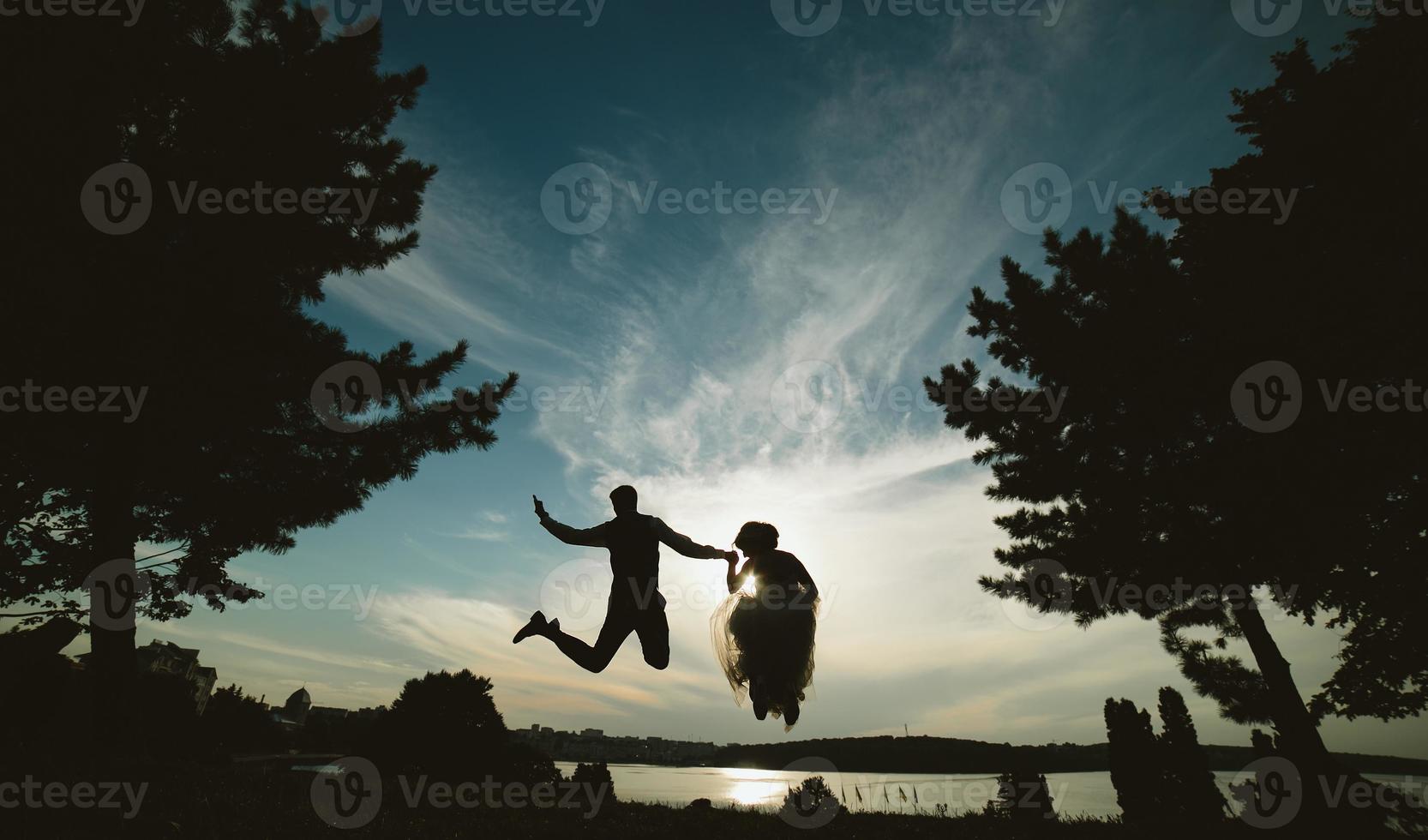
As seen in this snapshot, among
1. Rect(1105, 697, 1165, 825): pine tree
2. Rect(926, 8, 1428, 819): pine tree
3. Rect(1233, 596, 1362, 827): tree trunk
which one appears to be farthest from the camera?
Rect(1105, 697, 1165, 825): pine tree

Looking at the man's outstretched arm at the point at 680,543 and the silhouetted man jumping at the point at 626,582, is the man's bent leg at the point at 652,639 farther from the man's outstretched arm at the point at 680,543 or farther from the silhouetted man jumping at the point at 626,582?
the man's outstretched arm at the point at 680,543

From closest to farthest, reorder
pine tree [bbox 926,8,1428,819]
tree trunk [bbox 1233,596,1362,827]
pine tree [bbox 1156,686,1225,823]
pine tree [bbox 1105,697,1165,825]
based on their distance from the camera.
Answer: pine tree [bbox 926,8,1428,819] → tree trunk [bbox 1233,596,1362,827] → pine tree [bbox 1156,686,1225,823] → pine tree [bbox 1105,697,1165,825]

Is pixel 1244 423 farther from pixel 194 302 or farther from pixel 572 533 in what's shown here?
pixel 194 302

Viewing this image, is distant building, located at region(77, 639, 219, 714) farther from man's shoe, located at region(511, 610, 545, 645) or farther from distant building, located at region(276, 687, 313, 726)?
man's shoe, located at region(511, 610, 545, 645)

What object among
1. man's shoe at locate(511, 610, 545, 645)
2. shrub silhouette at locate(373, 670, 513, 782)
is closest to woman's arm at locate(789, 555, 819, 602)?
man's shoe at locate(511, 610, 545, 645)

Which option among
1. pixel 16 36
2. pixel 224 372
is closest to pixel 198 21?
pixel 16 36

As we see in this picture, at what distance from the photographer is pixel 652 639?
3.89 metres

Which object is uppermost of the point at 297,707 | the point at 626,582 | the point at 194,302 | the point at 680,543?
the point at 194,302

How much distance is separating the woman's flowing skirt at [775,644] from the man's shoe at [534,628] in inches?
52.9

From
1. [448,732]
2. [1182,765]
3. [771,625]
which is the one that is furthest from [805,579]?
[448,732]

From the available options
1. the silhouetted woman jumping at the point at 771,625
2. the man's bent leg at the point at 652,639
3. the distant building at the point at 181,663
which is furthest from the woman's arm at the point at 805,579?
the distant building at the point at 181,663

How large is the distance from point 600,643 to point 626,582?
51 centimetres

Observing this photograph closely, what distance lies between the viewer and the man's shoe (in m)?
3.76

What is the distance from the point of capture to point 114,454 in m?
8.76
